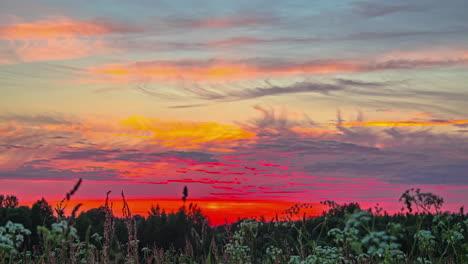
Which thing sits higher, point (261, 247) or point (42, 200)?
point (42, 200)

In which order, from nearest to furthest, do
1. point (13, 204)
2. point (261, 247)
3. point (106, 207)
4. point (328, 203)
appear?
point (106, 207)
point (328, 203)
point (261, 247)
point (13, 204)

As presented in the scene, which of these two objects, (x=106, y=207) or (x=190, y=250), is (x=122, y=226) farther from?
(x=106, y=207)

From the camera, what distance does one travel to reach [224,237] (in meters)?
16.4

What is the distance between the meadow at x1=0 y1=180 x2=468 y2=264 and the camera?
511 centimetres

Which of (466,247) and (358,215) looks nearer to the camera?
(358,215)

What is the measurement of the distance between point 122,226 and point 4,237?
14.9 m

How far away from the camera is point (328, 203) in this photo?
25.7 ft

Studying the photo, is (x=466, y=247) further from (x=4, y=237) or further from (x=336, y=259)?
(x=4, y=237)

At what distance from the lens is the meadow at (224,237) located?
5113mm

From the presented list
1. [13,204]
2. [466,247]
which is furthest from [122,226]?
[466,247]

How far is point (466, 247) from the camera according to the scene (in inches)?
336

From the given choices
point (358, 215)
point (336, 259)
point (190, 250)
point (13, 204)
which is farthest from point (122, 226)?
point (358, 215)

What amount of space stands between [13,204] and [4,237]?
19890mm

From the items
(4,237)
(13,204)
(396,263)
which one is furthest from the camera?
(13,204)
